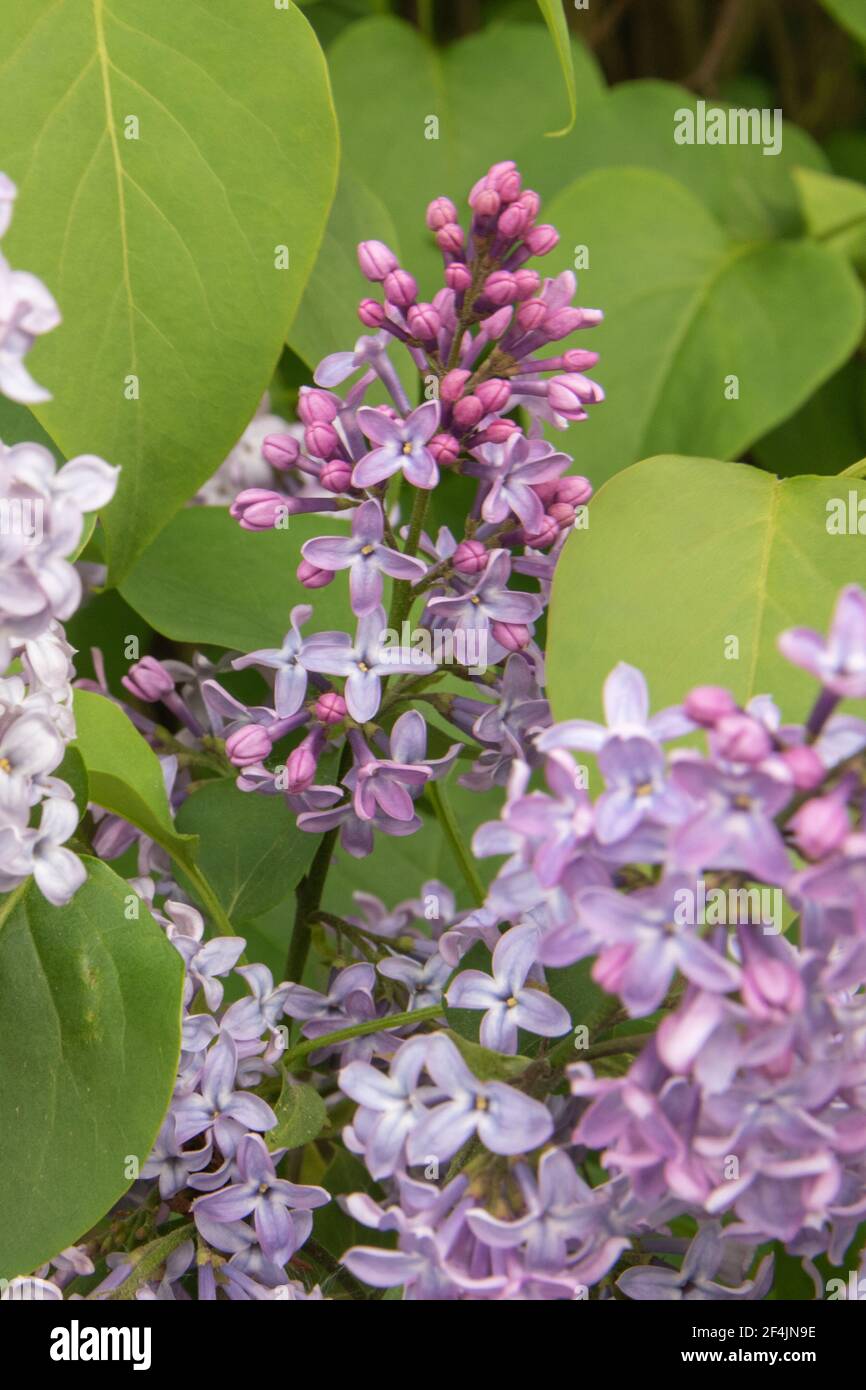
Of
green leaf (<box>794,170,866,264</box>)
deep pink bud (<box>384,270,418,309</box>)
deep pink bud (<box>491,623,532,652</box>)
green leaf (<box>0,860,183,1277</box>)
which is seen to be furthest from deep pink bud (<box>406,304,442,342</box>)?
green leaf (<box>794,170,866,264</box>)

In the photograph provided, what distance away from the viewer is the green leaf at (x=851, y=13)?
A: 1.04m

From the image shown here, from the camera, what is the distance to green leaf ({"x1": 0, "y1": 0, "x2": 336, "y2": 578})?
58cm

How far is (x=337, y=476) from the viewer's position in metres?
0.56

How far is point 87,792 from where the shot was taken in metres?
0.54

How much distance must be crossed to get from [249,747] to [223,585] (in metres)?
0.15

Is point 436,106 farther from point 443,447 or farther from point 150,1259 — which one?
point 150,1259

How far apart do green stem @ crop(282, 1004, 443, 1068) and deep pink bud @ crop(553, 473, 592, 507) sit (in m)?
0.20

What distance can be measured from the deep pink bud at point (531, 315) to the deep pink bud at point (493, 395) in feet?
0.11

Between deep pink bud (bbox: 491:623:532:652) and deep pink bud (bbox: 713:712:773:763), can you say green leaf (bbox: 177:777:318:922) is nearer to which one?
deep pink bud (bbox: 491:623:532:652)

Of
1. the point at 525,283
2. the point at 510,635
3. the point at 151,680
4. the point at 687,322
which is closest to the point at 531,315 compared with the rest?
the point at 525,283

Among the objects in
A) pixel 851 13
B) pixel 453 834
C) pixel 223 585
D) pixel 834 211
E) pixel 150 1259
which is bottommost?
pixel 150 1259

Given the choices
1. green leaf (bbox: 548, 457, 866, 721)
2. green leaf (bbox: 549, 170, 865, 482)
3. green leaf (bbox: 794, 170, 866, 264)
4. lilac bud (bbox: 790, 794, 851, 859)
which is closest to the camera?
lilac bud (bbox: 790, 794, 851, 859)

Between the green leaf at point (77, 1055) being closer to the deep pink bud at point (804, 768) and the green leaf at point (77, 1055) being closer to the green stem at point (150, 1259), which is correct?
the green stem at point (150, 1259)
